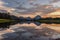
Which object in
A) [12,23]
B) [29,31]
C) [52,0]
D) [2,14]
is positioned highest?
[52,0]

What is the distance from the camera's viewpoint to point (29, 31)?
8.09ft

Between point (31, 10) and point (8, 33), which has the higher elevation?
point (31, 10)

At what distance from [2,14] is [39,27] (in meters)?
0.67

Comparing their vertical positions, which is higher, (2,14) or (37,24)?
(2,14)

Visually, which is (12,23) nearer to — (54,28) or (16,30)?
(16,30)

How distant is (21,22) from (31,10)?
0.27 metres

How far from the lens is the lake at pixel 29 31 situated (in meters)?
2.38

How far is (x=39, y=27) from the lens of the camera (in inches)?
98.3

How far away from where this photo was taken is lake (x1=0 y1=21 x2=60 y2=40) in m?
2.38

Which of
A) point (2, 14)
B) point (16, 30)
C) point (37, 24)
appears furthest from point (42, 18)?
point (2, 14)

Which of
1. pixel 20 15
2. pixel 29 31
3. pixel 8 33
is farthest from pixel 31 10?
pixel 8 33

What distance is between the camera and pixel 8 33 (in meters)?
2.43

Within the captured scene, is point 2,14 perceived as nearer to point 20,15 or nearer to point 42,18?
point 20,15

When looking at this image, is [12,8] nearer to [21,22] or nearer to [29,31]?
Answer: [21,22]
